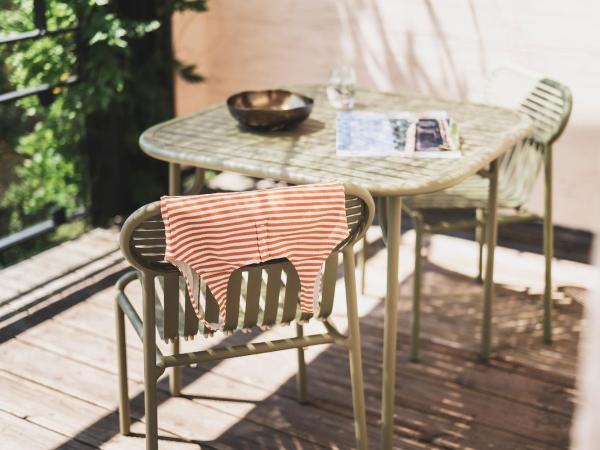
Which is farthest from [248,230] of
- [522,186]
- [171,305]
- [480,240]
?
[480,240]

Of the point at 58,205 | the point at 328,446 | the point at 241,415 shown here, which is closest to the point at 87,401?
the point at 241,415

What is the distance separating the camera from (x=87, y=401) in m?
2.26

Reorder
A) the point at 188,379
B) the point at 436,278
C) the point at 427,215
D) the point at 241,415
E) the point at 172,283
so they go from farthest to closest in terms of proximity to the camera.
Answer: the point at 427,215 → the point at 436,278 → the point at 188,379 → the point at 241,415 → the point at 172,283

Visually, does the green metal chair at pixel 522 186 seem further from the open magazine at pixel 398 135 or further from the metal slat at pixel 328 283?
the metal slat at pixel 328 283

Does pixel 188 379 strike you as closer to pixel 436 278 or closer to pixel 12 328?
pixel 12 328

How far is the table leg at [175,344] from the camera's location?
84.0 inches

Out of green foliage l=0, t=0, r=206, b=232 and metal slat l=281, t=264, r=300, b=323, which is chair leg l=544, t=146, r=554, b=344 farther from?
green foliage l=0, t=0, r=206, b=232

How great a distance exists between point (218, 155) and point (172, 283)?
→ 0.51 metres

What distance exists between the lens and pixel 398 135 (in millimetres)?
2146

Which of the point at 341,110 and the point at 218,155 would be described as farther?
the point at 341,110

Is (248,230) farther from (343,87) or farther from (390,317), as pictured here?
(343,87)

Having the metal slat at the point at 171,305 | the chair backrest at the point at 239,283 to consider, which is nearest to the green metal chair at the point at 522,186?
the chair backrest at the point at 239,283

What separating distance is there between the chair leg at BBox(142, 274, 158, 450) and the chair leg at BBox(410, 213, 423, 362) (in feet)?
3.29

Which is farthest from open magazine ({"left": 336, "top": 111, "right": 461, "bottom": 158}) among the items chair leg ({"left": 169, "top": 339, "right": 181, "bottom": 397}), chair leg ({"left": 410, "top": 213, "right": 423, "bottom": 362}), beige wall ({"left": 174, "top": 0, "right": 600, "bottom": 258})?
beige wall ({"left": 174, "top": 0, "right": 600, "bottom": 258})
